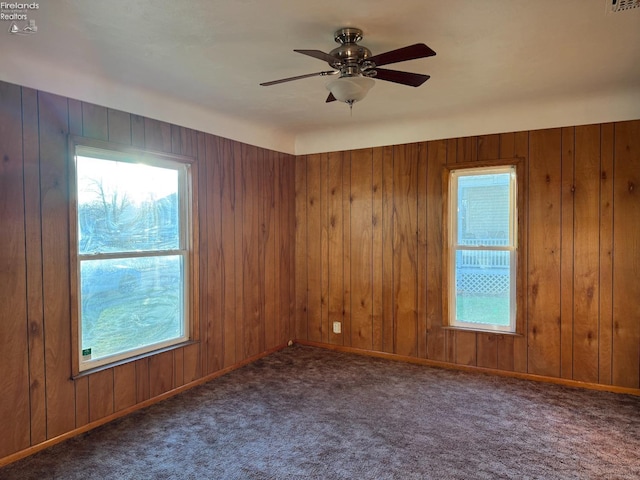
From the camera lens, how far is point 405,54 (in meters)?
2.04

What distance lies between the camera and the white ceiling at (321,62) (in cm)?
203

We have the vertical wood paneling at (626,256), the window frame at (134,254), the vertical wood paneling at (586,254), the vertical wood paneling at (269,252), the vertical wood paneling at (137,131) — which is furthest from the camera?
the vertical wood paneling at (269,252)

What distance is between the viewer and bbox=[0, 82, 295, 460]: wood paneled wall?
2420 mm

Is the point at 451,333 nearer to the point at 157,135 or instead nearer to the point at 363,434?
the point at 363,434

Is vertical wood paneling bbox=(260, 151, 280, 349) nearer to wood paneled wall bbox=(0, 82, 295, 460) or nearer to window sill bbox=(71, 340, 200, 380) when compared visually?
wood paneled wall bbox=(0, 82, 295, 460)

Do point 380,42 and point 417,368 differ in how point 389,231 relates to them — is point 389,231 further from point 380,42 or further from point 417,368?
point 380,42

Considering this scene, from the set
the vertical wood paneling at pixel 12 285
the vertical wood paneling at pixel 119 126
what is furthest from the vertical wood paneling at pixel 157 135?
the vertical wood paneling at pixel 12 285

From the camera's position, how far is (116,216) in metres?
3.03

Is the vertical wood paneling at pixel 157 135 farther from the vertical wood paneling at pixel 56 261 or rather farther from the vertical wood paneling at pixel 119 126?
the vertical wood paneling at pixel 56 261

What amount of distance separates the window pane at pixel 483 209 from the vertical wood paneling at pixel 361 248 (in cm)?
97

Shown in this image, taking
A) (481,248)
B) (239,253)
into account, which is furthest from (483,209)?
(239,253)

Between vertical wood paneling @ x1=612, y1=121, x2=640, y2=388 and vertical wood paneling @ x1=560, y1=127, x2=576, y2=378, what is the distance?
312mm
